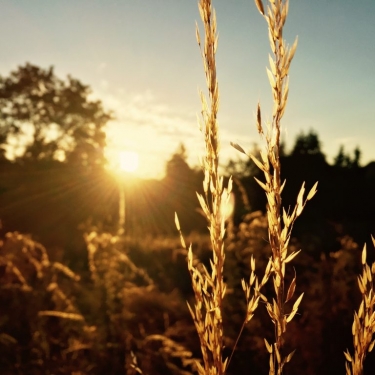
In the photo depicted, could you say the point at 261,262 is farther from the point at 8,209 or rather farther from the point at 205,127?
the point at 8,209

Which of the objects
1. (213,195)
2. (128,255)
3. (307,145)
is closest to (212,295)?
(213,195)

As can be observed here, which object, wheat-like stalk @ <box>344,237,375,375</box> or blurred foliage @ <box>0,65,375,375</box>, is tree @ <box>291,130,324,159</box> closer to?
blurred foliage @ <box>0,65,375,375</box>

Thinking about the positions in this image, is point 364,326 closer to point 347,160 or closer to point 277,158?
point 277,158

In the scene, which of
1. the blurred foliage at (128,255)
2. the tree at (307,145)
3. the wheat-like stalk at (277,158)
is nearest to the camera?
the wheat-like stalk at (277,158)

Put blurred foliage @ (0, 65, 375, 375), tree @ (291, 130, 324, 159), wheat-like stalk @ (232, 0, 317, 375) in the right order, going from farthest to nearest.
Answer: tree @ (291, 130, 324, 159) < blurred foliage @ (0, 65, 375, 375) < wheat-like stalk @ (232, 0, 317, 375)

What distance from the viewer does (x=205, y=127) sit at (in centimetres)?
102

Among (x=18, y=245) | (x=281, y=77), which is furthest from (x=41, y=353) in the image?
(x=281, y=77)

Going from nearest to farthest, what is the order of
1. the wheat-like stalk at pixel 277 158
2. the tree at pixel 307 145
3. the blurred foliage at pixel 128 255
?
the wheat-like stalk at pixel 277 158
the blurred foliage at pixel 128 255
the tree at pixel 307 145

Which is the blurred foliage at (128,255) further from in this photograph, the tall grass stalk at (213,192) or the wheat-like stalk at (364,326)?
the wheat-like stalk at (364,326)

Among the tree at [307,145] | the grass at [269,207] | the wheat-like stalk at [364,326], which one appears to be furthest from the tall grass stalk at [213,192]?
the tree at [307,145]

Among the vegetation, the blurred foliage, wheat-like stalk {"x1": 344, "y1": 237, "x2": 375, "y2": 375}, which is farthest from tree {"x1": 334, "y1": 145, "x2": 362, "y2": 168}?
wheat-like stalk {"x1": 344, "y1": 237, "x2": 375, "y2": 375}

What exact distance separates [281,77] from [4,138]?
28234 millimetres

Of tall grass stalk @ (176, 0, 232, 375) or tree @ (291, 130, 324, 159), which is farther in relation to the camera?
tree @ (291, 130, 324, 159)

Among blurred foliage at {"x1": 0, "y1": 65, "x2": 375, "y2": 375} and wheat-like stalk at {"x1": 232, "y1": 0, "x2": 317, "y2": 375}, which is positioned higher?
wheat-like stalk at {"x1": 232, "y1": 0, "x2": 317, "y2": 375}
